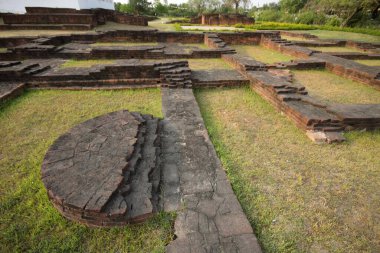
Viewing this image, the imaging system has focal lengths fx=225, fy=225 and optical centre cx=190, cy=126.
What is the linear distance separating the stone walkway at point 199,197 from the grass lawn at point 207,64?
4.21m

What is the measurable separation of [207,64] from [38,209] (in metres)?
6.86

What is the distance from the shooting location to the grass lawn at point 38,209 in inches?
79.7

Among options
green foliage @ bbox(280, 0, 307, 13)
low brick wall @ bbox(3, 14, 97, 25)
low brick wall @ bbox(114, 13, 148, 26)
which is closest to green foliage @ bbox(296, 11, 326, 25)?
green foliage @ bbox(280, 0, 307, 13)

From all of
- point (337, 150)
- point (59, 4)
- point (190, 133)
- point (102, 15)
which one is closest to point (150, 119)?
point (190, 133)

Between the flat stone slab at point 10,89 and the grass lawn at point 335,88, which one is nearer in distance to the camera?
the flat stone slab at point 10,89

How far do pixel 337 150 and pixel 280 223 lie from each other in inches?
76.6

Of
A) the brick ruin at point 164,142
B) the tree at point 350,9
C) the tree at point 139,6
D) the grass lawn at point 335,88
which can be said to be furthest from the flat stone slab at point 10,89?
the tree at point 139,6

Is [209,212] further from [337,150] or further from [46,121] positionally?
[46,121]

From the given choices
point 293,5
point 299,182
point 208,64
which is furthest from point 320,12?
point 299,182

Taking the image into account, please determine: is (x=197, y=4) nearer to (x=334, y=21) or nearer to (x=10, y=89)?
(x=334, y=21)

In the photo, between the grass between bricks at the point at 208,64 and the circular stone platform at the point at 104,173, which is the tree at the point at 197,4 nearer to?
the grass between bricks at the point at 208,64

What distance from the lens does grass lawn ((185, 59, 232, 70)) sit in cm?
762

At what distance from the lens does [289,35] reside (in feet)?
54.1

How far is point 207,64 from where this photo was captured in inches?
317
